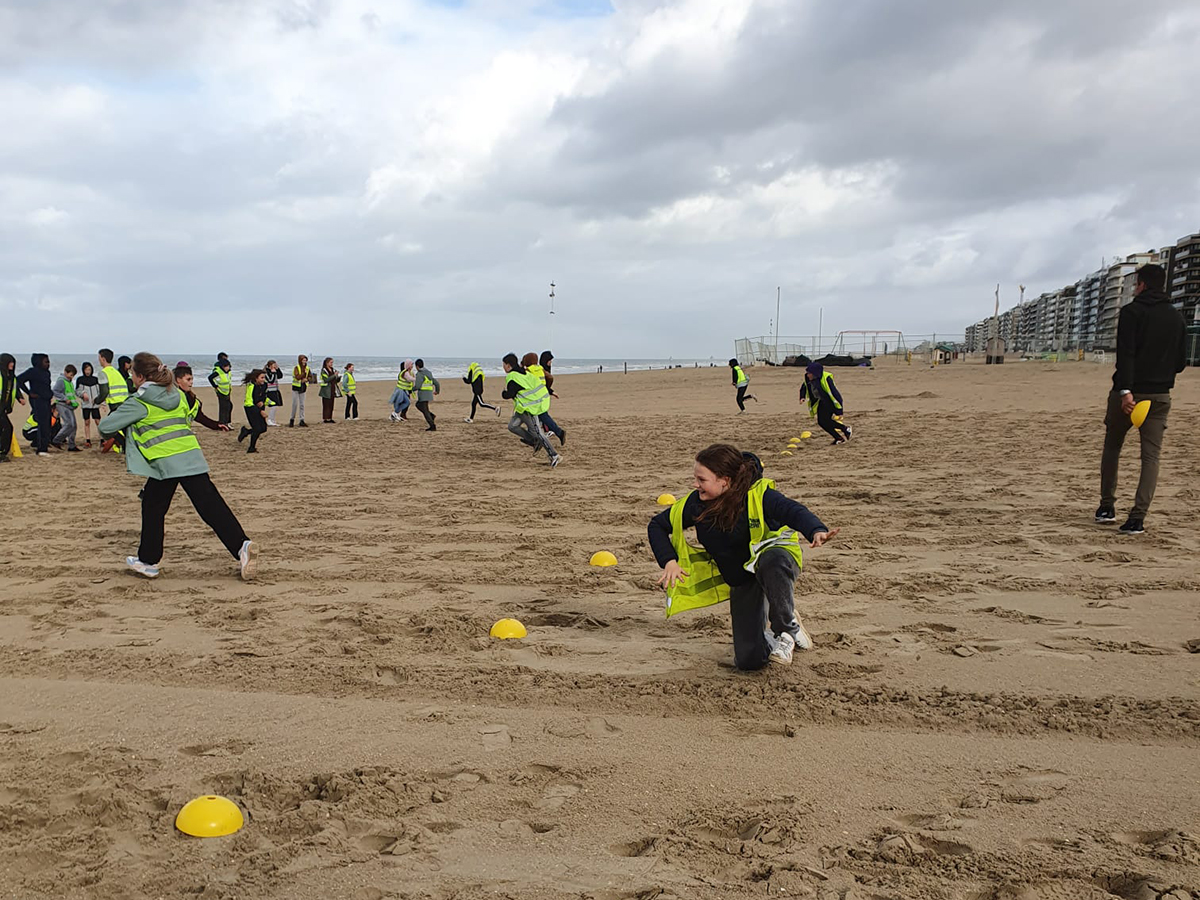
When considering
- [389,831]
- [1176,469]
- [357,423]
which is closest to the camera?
[389,831]

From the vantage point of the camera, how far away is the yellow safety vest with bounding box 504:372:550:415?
11992mm

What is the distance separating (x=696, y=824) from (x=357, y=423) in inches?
687

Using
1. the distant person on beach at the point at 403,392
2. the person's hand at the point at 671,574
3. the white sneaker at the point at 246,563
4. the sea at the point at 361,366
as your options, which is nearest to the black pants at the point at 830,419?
the white sneaker at the point at 246,563

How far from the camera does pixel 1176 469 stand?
9.05 m

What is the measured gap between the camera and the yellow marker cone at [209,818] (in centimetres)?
287

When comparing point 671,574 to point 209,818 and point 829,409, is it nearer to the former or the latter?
point 209,818

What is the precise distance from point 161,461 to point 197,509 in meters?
0.43

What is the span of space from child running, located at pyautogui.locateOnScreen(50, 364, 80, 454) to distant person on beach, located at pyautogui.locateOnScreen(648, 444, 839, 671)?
13.9 meters

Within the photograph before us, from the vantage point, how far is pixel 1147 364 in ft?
21.8

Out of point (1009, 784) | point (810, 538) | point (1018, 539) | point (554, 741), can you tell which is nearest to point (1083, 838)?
point (1009, 784)

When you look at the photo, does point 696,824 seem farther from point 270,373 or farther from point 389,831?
point 270,373

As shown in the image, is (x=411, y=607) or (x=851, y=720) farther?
(x=411, y=607)

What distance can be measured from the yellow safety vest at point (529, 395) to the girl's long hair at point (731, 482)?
26.4ft

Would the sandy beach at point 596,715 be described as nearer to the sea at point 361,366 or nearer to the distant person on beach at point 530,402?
the distant person on beach at point 530,402
